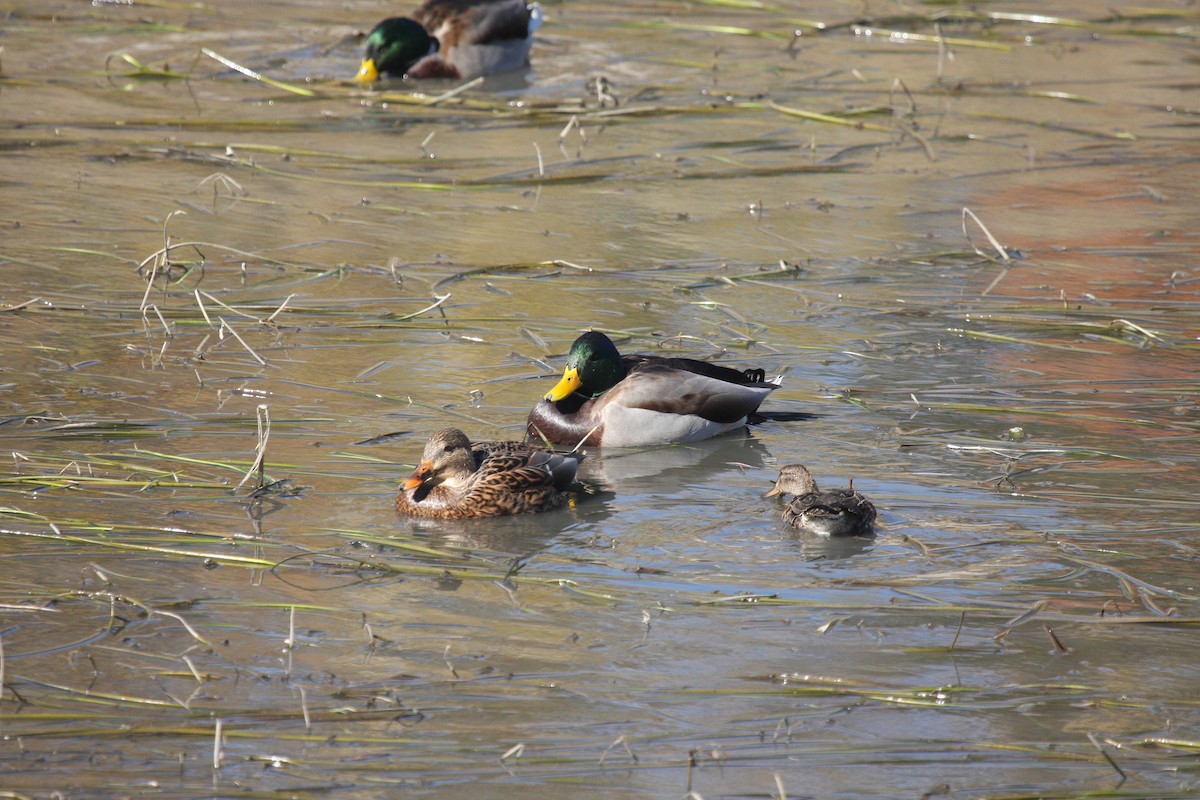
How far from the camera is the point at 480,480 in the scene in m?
6.29

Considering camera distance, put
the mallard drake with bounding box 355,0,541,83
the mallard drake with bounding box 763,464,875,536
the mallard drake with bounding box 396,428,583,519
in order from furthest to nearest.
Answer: the mallard drake with bounding box 355,0,541,83, the mallard drake with bounding box 396,428,583,519, the mallard drake with bounding box 763,464,875,536

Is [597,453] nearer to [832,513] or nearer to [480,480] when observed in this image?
[480,480]

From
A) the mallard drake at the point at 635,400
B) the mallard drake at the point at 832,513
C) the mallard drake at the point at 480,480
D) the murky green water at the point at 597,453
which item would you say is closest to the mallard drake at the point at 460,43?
the murky green water at the point at 597,453

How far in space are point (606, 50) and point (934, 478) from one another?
9788 mm

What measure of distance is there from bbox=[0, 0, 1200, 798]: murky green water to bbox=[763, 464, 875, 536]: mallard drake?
8 centimetres

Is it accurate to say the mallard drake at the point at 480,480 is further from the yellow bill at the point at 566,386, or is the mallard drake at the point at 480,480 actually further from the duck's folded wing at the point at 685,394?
the duck's folded wing at the point at 685,394

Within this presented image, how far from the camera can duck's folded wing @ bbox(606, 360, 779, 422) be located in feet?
23.6

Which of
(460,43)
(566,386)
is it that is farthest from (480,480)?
(460,43)

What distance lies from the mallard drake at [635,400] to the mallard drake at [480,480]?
596mm

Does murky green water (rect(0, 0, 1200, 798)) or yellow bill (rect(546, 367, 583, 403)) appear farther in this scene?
yellow bill (rect(546, 367, 583, 403))

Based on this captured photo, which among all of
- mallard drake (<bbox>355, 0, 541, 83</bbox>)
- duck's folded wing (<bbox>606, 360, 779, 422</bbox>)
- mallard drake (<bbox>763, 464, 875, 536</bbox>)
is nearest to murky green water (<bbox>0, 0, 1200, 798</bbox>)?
mallard drake (<bbox>763, 464, 875, 536</bbox>)

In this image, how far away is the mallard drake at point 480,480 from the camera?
615 centimetres

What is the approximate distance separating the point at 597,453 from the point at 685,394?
18.3 inches

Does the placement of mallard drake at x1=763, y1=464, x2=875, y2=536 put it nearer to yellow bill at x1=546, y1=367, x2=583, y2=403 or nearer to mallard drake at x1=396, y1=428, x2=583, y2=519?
mallard drake at x1=396, y1=428, x2=583, y2=519
